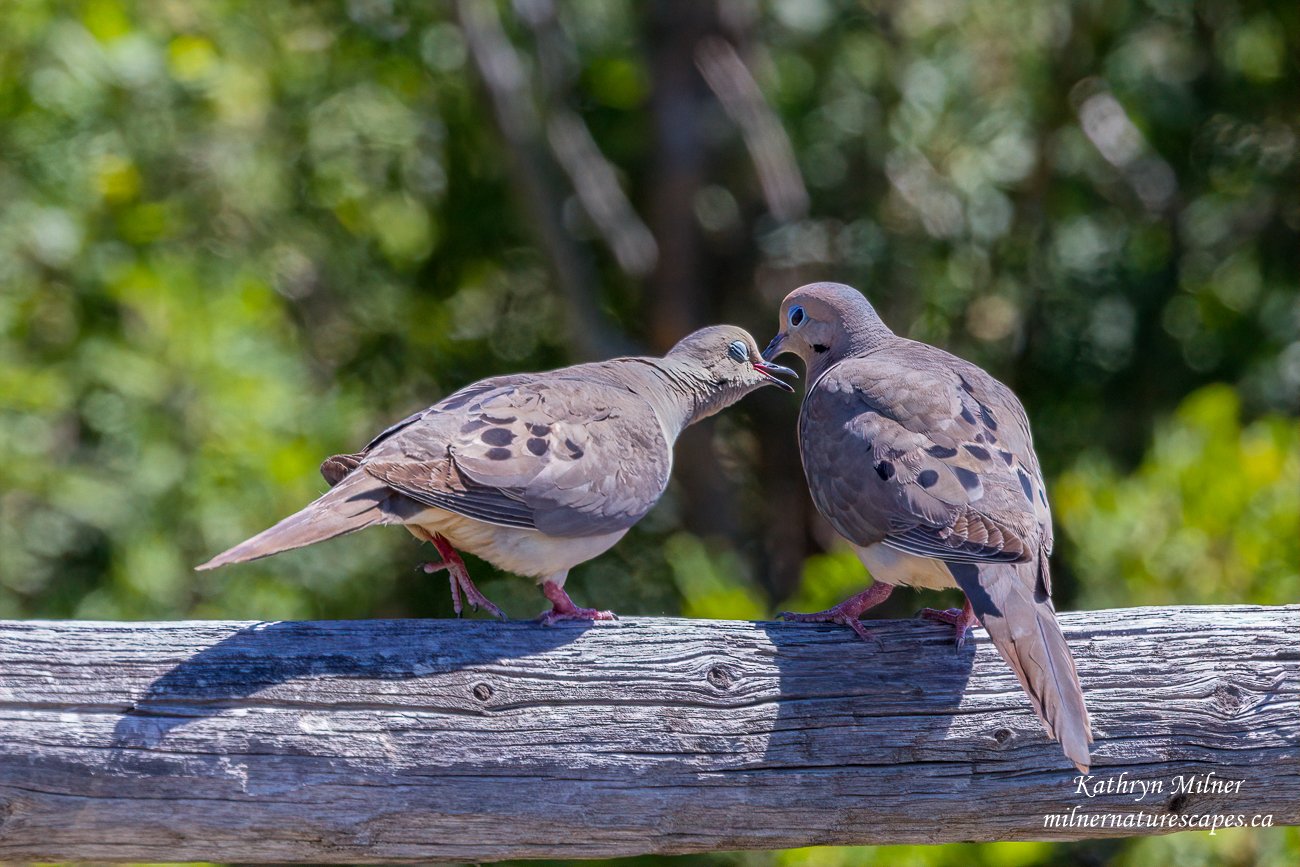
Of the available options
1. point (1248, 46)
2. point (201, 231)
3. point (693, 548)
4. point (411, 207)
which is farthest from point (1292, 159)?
point (201, 231)

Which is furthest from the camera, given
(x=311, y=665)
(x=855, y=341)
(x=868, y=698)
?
(x=855, y=341)

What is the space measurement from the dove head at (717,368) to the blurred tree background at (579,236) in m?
1.11

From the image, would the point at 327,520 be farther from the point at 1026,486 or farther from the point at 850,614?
the point at 1026,486

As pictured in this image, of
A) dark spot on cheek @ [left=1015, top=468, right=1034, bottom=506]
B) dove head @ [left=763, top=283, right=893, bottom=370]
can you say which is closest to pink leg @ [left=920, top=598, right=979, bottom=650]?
dark spot on cheek @ [left=1015, top=468, right=1034, bottom=506]

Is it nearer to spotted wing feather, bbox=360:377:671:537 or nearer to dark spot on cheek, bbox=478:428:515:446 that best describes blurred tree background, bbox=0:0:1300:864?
spotted wing feather, bbox=360:377:671:537

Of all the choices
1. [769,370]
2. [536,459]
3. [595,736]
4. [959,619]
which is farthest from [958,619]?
[769,370]

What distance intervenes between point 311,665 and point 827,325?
2.14 metres

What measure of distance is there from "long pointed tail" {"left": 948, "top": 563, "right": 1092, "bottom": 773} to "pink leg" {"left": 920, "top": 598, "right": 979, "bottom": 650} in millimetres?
109

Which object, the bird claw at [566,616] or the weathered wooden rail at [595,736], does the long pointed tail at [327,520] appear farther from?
the bird claw at [566,616]

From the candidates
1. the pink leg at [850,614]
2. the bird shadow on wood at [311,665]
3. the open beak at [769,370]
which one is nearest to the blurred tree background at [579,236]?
the open beak at [769,370]

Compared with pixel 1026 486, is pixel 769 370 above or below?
below

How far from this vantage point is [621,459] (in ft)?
11.5

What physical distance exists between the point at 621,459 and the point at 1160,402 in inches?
168

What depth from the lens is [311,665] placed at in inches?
102
